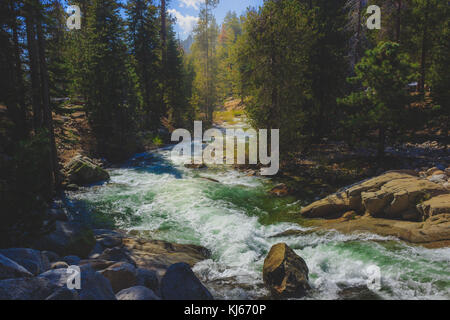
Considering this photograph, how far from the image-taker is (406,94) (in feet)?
44.7

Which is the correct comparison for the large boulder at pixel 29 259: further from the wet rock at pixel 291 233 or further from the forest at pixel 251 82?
the wet rock at pixel 291 233

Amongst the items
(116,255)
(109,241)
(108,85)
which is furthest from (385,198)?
(108,85)

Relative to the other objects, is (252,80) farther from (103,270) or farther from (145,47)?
(145,47)

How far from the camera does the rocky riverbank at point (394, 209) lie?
789 centimetres

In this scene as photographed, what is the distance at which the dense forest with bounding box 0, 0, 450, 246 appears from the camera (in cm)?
1023

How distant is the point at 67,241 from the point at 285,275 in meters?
5.91

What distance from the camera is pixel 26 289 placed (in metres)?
4.19

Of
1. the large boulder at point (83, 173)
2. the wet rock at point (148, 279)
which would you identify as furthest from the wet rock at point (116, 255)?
the large boulder at point (83, 173)

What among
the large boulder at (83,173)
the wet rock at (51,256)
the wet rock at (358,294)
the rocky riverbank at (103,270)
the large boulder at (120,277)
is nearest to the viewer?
the rocky riverbank at (103,270)

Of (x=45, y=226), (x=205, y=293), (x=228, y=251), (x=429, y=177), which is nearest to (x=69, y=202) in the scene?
(x=45, y=226)

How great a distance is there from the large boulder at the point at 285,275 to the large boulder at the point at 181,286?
1702 mm

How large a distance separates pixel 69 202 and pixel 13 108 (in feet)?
15.2

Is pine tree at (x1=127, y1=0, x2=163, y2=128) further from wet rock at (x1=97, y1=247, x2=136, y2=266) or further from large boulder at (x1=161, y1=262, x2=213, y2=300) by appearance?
large boulder at (x1=161, y1=262, x2=213, y2=300)
